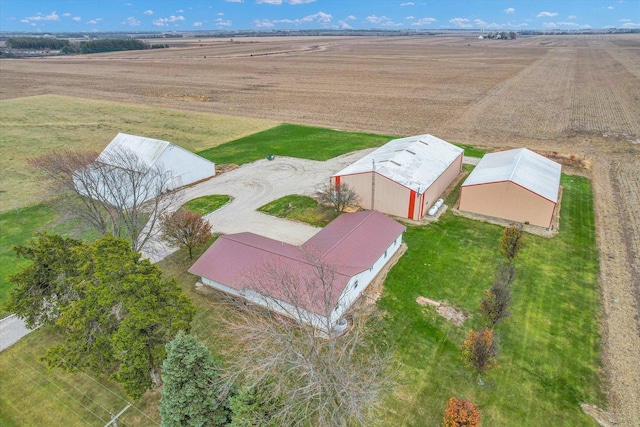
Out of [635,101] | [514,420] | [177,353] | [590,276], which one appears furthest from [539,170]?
[635,101]

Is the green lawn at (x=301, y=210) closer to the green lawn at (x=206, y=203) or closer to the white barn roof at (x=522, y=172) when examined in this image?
the green lawn at (x=206, y=203)

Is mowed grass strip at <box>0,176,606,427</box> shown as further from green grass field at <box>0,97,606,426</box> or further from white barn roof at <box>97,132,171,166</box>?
white barn roof at <box>97,132,171,166</box>

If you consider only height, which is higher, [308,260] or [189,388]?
[189,388]

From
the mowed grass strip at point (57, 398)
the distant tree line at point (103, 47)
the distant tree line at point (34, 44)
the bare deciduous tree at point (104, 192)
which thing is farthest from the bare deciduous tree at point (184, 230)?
the distant tree line at point (34, 44)

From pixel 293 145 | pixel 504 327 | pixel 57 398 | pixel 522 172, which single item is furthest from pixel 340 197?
pixel 57 398

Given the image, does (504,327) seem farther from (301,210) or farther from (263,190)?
(263,190)

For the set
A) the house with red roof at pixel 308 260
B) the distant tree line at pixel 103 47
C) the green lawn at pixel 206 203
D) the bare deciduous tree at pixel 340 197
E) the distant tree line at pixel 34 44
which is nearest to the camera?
the house with red roof at pixel 308 260
